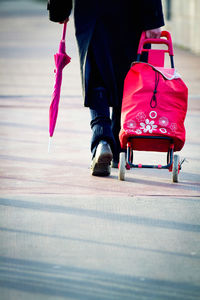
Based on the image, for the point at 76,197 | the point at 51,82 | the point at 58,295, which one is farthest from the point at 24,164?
the point at 51,82

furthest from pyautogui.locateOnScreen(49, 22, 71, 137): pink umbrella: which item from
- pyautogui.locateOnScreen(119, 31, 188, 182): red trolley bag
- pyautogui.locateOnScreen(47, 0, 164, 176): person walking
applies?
pyautogui.locateOnScreen(119, 31, 188, 182): red trolley bag

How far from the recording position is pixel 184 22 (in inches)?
735

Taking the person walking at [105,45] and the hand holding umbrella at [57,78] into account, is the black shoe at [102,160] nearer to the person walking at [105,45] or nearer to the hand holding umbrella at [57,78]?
the person walking at [105,45]

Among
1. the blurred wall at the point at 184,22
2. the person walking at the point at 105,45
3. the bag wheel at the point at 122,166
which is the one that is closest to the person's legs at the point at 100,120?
the person walking at the point at 105,45

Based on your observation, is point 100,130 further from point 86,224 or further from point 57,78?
point 86,224

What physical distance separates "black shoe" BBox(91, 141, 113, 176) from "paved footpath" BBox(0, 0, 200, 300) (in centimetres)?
9

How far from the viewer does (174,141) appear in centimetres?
493

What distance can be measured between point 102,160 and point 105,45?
35.3 inches

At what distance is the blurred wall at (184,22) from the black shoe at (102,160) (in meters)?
11.5

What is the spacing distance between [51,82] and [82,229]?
7266 mm

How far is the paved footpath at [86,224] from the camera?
3215mm

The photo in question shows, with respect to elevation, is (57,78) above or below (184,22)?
above

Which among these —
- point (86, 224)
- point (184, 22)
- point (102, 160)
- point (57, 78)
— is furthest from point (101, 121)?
point (184, 22)

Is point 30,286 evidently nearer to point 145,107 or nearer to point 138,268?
point 138,268
